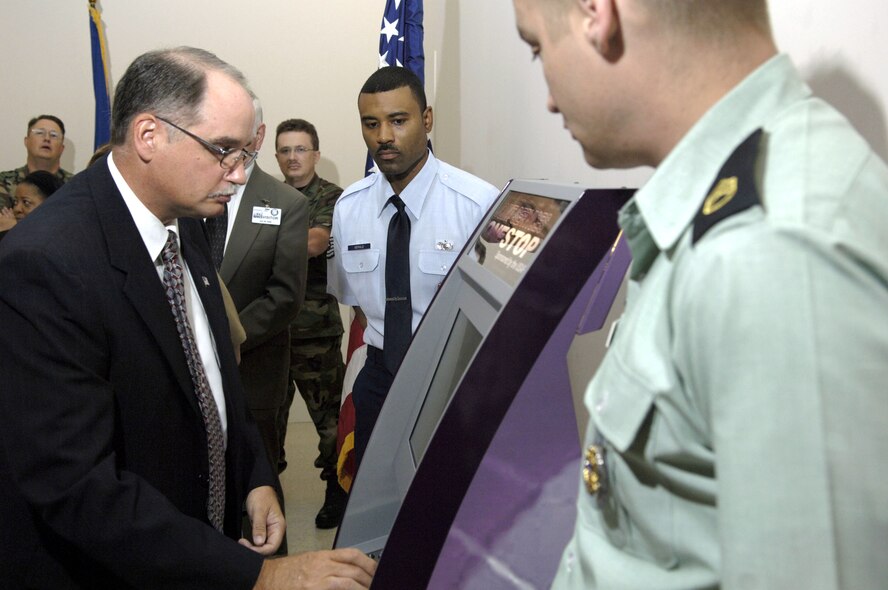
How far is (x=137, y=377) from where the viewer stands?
1264 mm

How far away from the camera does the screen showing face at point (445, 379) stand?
123 centimetres

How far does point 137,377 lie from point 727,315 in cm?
104

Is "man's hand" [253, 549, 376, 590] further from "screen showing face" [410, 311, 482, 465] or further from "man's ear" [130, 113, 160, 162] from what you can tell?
"man's ear" [130, 113, 160, 162]

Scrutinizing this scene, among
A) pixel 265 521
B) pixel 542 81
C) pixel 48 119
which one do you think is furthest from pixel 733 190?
pixel 48 119

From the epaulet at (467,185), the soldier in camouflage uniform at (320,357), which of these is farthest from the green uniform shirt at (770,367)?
the soldier in camouflage uniform at (320,357)

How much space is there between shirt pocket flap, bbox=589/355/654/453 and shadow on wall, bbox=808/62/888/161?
429 millimetres

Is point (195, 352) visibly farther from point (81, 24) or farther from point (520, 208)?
point (81, 24)

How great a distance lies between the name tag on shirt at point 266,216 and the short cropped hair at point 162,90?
1.67 m

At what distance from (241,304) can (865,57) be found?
257 cm

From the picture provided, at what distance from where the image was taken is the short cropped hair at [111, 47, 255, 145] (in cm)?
139

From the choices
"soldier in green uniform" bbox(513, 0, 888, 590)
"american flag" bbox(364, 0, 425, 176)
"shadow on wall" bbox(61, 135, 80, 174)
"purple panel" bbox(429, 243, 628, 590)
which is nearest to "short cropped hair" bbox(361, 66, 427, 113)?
"american flag" bbox(364, 0, 425, 176)

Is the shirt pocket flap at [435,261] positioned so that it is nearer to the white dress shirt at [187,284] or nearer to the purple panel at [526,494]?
the white dress shirt at [187,284]

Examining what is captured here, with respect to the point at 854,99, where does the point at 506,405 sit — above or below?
below

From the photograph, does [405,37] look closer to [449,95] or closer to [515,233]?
[449,95]
